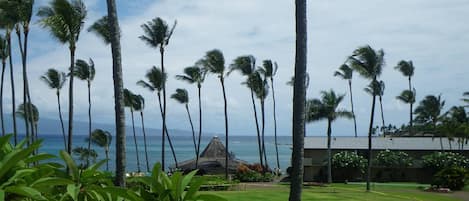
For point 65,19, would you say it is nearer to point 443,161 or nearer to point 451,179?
point 451,179

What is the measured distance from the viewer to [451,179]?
4662cm

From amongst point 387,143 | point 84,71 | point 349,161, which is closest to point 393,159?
point 349,161

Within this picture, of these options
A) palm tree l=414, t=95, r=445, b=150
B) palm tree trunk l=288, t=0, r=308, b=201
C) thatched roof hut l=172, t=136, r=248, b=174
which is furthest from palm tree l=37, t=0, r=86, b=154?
palm tree l=414, t=95, r=445, b=150

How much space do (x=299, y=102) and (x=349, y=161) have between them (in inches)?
1855

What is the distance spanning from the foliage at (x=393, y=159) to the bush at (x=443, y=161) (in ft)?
5.27

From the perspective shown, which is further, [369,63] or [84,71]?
Answer: [84,71]

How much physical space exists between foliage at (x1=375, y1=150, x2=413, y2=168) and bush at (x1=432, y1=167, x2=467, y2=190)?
8239 millimetres

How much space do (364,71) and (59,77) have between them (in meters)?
Result: 30.4

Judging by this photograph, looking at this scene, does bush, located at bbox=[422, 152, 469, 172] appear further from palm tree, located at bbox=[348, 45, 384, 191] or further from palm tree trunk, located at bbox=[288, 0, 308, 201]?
palm tree trunk, located at bbox=[288, 0, 308, 201]

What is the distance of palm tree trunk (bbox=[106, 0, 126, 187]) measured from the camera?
1124 cm

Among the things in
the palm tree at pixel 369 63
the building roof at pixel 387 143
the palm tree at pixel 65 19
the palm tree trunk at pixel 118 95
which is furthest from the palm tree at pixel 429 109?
the palm tree trunk at pixel 118 95

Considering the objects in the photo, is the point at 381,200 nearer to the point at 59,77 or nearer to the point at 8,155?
the point at 8,155

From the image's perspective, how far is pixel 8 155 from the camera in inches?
235

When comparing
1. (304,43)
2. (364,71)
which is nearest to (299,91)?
(304,43)
